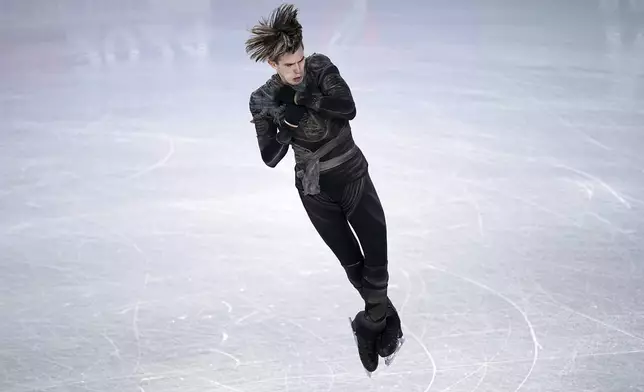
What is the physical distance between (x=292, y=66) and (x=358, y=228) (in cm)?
74

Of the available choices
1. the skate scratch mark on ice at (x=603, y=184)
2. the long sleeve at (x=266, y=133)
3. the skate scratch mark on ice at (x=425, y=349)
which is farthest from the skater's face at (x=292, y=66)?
the skate scratch mark on ice at (x=603, y=184)

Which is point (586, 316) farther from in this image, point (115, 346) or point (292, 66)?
point (292, 66)

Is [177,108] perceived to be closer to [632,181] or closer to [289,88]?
[632,181]

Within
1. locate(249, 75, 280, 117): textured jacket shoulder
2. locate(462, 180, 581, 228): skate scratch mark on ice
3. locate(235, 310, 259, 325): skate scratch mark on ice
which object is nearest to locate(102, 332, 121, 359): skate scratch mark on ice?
locate(235, 310, 259, 325): skate scratch mark on ice

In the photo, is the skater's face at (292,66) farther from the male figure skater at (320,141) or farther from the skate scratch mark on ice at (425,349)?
the skate scratch mark on ice at (425,349)

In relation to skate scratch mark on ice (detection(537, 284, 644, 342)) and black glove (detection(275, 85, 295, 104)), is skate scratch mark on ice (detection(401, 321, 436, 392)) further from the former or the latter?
black glove (detection(275, 85, 295, 104))

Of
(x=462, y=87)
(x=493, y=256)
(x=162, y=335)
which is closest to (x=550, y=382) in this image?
(x=493, y=256)

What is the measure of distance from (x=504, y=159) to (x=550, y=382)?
291 cm

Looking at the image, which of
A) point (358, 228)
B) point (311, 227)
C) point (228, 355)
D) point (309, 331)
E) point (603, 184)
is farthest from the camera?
point (603, 184)

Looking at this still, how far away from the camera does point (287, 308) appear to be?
5.89m

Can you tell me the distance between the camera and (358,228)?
386 cm

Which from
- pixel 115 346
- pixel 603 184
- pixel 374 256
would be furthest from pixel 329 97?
pixel 603 184

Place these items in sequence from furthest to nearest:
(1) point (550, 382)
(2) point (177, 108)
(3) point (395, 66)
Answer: (3) point (395, 66), (2) point (177, 108), (1) point (550, 382)

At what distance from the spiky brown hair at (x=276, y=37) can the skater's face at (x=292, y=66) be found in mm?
20
